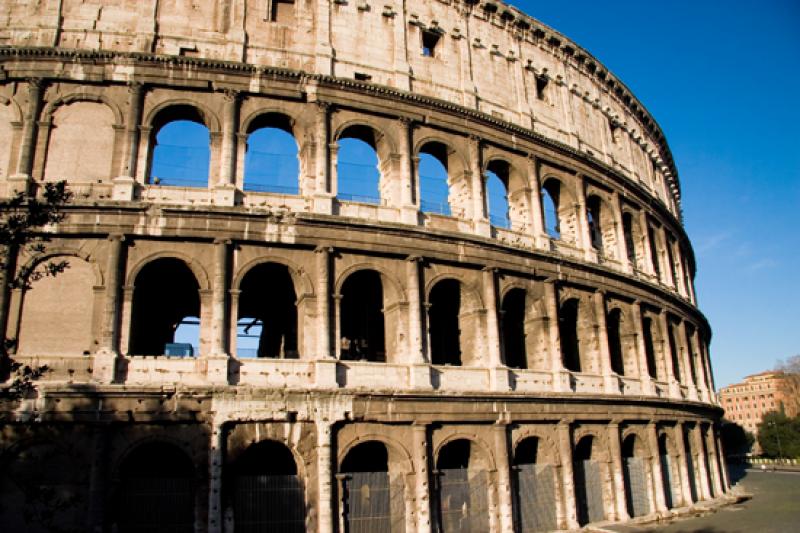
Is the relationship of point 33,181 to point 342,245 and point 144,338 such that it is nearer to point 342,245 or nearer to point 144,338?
point 144,338

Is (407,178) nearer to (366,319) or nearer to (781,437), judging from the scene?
(366,319)

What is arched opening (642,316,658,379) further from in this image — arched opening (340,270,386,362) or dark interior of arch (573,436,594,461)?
arched opening (340,270,386,362)

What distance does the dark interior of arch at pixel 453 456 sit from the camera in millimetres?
15914

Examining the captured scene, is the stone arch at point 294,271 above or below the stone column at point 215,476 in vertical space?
above

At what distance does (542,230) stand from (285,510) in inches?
398

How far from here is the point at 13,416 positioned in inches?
472

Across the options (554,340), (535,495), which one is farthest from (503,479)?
(554,340)

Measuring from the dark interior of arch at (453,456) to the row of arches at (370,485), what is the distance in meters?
0.03

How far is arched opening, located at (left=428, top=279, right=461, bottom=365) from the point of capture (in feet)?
57.8

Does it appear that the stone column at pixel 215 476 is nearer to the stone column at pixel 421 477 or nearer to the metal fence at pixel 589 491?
the stone column at pixel 421 477

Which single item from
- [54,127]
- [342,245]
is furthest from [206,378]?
[54,127]

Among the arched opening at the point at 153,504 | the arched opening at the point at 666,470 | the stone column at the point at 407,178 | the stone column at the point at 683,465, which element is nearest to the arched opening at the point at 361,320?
the stone column at the point at 407,178

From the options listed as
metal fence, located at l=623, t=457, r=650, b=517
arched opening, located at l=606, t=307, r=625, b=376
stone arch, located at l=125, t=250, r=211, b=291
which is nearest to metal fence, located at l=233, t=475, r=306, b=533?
stone arch, located at l=125, t=250, r=211, b=291

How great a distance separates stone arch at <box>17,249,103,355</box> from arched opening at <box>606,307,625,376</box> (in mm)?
14134
